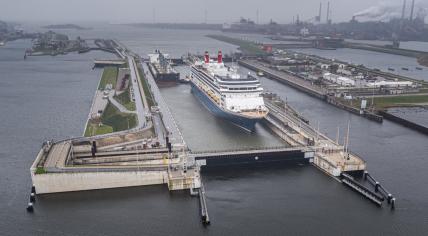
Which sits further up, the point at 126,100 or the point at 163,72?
the point at 163,72

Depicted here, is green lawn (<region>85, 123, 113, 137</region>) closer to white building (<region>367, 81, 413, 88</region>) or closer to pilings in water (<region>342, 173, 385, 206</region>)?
pilings in water (<region>342, 173, 385, 206</region>)

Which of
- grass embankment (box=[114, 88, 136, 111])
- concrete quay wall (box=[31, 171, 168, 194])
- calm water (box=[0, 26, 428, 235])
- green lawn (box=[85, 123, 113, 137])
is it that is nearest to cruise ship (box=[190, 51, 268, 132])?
calm water (box=[0, 26, 428, 235])

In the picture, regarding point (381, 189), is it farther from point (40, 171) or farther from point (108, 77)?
point (108, 77)

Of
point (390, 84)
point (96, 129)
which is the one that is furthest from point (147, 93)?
point (390, 84)

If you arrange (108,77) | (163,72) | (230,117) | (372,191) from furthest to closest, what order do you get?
(163,72), (108,77), (230,117), (372,191)

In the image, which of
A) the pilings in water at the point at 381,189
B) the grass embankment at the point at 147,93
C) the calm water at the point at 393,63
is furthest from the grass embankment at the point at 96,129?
the calm water at the point at 393,63

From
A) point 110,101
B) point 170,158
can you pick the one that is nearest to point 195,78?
point 110,101

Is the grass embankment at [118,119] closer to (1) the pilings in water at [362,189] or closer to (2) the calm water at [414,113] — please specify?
(1) the pilings in water at [362,189]
